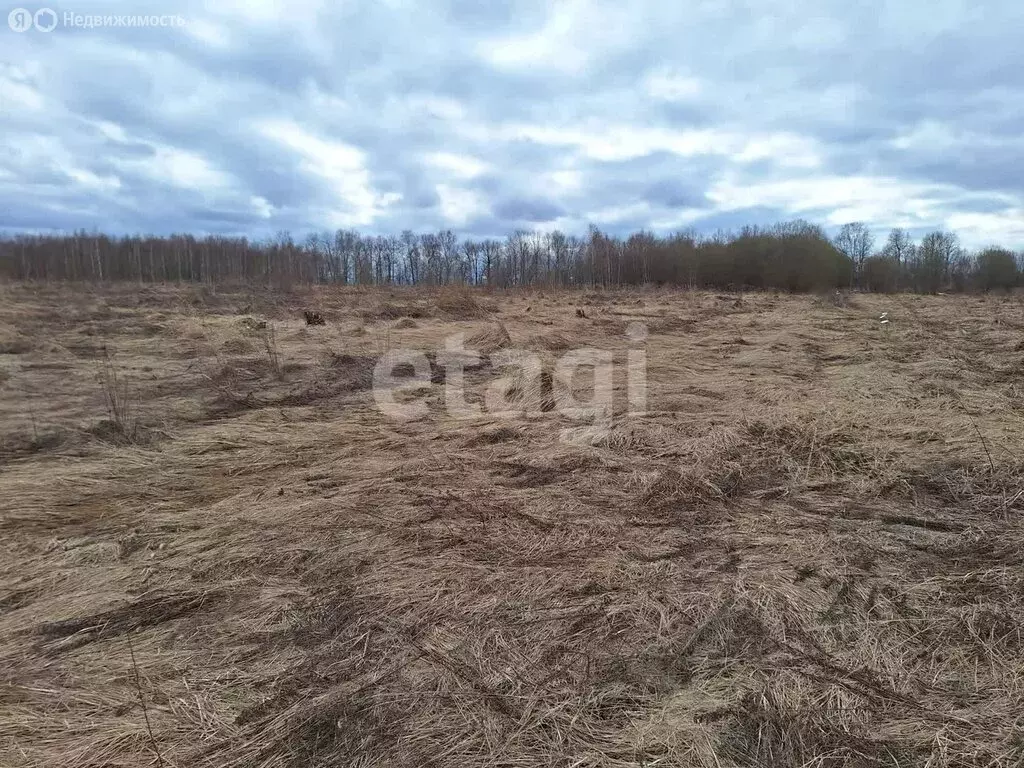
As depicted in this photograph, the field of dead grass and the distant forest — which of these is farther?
the distant forest

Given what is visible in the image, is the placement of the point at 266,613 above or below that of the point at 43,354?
below

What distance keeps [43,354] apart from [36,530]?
24.0 ft

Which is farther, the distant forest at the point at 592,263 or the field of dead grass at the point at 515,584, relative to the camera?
the distant forest at the point at 592,263

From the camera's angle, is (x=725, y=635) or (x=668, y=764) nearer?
(x=668, y=764)

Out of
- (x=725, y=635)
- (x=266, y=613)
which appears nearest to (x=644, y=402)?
(x=725, y=635)

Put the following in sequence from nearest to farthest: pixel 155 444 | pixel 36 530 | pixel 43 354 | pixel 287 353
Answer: pixel 36 530 → pixel 155 444 → pixel 43 354 → pixel 287 353

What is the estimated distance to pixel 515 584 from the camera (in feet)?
8.82

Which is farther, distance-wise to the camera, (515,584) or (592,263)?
(592,263)

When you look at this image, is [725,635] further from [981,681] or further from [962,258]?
[962,258]

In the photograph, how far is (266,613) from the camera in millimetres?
2465

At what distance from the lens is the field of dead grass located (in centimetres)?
181

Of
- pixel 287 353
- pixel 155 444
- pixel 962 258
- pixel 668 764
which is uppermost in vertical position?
pixel 962 258

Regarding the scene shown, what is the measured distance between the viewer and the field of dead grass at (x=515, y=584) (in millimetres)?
1809

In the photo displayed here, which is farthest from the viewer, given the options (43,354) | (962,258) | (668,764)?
(962,258)
